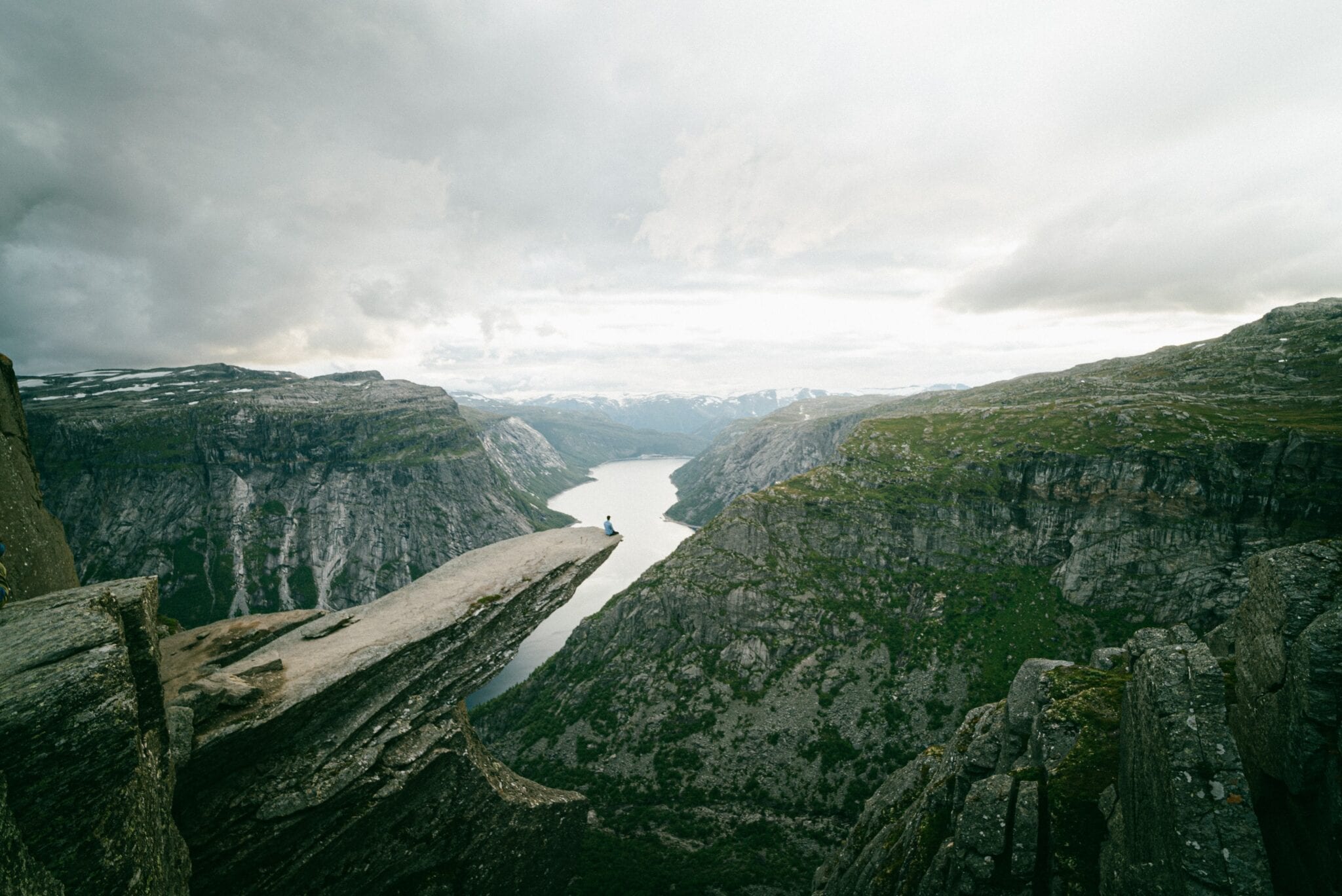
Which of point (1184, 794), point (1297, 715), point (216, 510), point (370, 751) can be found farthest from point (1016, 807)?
point (216, 510)

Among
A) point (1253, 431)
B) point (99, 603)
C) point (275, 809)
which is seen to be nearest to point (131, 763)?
point (99, 603)

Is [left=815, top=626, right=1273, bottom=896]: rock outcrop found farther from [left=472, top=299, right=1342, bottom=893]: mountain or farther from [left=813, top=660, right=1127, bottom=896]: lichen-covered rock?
[left=472, top=299, right=1342, bottom=893]: mountain

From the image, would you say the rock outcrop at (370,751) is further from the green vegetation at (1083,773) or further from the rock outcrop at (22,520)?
the green vegetation at (1083,773)

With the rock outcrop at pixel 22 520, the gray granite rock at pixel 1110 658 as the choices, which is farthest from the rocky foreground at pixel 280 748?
the gray granite rock at pixel 1110 658

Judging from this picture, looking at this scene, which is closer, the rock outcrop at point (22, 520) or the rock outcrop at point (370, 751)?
the rock outcrop at point (22, 520)

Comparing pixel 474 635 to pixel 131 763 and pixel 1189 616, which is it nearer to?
pixel 131 763

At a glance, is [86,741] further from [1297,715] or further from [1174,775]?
[1297,715]
